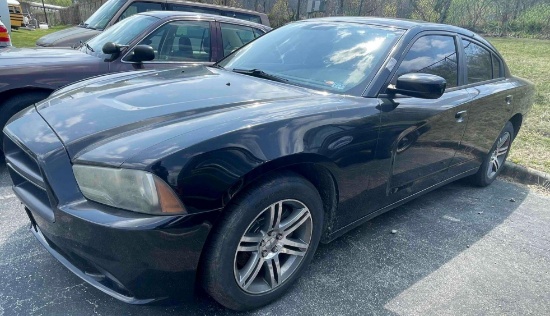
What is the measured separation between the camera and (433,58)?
3.28m

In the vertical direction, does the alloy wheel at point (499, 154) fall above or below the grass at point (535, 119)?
above

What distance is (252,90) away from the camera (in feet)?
8.69

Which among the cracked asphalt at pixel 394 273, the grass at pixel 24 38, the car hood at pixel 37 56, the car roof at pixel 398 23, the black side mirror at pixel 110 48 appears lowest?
the grass at pixel 24 38

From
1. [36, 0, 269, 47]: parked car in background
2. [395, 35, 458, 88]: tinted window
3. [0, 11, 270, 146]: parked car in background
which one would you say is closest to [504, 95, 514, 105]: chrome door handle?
[395, 35, 458, 88]: tinted window

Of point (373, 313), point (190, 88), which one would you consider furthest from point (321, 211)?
point (190, 88)

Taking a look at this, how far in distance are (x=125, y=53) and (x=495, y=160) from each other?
4.23 m

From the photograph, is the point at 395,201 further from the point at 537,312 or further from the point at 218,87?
the point at 218,87

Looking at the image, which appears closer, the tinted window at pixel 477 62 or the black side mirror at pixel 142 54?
the tinted window at pixel 477 62

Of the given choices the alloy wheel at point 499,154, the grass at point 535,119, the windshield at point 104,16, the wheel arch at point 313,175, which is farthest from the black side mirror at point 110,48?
the grass at point 535,119

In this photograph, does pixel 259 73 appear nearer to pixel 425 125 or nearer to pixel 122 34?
pixel 425 125

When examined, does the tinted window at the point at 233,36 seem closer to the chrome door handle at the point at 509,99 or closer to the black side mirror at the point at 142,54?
the black side mirror at the point at 142,54

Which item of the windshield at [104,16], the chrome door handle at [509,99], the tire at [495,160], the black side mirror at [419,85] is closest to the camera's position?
the black side mirror at [419,85]

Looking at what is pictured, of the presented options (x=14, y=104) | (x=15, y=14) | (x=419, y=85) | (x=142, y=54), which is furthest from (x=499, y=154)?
(x=15, y=14)

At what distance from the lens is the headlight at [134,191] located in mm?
1779
